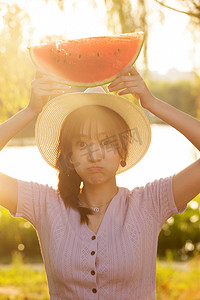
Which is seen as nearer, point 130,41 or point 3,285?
point 130,41

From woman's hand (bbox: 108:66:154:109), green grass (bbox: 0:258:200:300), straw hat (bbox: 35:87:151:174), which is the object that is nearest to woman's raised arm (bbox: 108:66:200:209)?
woman's hand (bbox: 108:66:154:109)

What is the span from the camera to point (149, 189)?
2.48 m

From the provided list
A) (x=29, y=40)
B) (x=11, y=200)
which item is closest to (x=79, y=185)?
(x=11, y=200)

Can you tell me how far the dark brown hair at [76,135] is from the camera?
248 cm

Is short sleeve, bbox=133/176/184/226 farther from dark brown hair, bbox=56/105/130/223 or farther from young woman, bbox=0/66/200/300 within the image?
dark brown hair, bbox=56/105/130/223

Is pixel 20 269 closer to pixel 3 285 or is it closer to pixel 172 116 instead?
pixel 3 285

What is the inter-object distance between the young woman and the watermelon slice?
0.12m

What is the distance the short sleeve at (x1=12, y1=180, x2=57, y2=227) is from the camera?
2.48 m

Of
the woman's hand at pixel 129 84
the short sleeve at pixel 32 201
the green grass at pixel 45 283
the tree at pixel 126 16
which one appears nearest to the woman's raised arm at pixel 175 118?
the woman's hand at pixel 129 84

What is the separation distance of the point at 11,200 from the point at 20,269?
4.03m

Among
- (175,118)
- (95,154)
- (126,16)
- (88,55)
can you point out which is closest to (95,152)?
(95,154)

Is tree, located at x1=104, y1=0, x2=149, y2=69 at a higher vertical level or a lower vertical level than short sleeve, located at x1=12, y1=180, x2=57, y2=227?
higher

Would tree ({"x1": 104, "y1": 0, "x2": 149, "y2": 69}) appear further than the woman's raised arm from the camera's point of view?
Yes

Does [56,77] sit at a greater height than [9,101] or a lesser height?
greater
